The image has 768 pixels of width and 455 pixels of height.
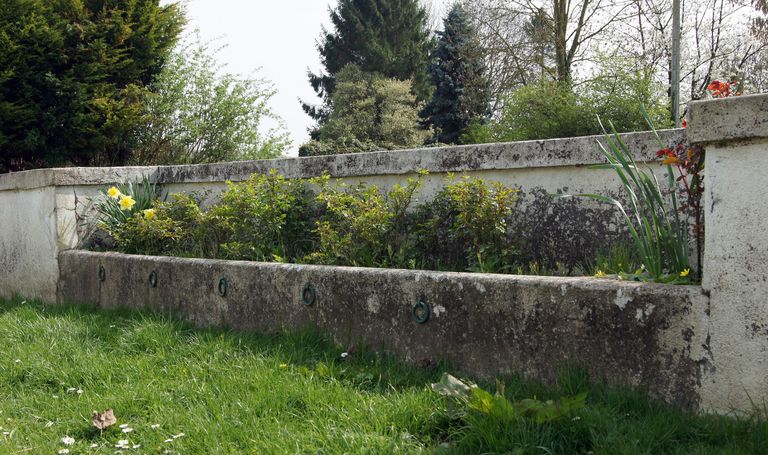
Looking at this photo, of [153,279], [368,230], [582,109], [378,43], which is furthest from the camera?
[378,43]

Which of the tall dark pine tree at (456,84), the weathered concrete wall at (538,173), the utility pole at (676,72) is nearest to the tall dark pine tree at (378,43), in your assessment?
the tall dark pine tree at (456,84)

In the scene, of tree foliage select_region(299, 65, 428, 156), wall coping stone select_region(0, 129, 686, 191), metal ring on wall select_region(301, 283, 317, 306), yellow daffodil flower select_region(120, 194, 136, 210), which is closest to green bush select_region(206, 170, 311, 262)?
wall coping stone select_region(0, 129, 686, 191)

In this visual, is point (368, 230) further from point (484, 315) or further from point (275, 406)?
point (275, 406)

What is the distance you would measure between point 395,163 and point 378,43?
28932mm

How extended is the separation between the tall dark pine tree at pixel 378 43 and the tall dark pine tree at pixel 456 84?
28.7ft

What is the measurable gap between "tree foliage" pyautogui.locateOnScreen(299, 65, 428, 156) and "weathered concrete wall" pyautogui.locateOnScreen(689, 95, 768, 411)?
827 inches

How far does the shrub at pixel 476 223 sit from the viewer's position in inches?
160

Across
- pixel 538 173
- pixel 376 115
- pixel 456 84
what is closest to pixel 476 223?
pixel 538 173

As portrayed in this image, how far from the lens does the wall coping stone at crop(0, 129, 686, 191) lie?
3.92 m

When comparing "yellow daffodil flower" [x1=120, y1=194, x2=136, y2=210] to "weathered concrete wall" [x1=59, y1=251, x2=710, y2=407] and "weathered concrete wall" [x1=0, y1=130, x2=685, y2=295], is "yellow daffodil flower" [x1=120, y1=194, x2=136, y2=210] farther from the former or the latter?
"weathered concrete wall" [x1=59, y1=251, x2=710, y2=407]

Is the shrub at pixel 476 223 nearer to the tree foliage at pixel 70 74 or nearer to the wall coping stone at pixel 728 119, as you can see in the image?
the wall coping stone at pixel 728 119

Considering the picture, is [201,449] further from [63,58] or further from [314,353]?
[63,58]

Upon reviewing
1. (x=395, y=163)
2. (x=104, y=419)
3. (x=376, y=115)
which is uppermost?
(x=376, y=115)

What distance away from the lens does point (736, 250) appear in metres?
2.64
